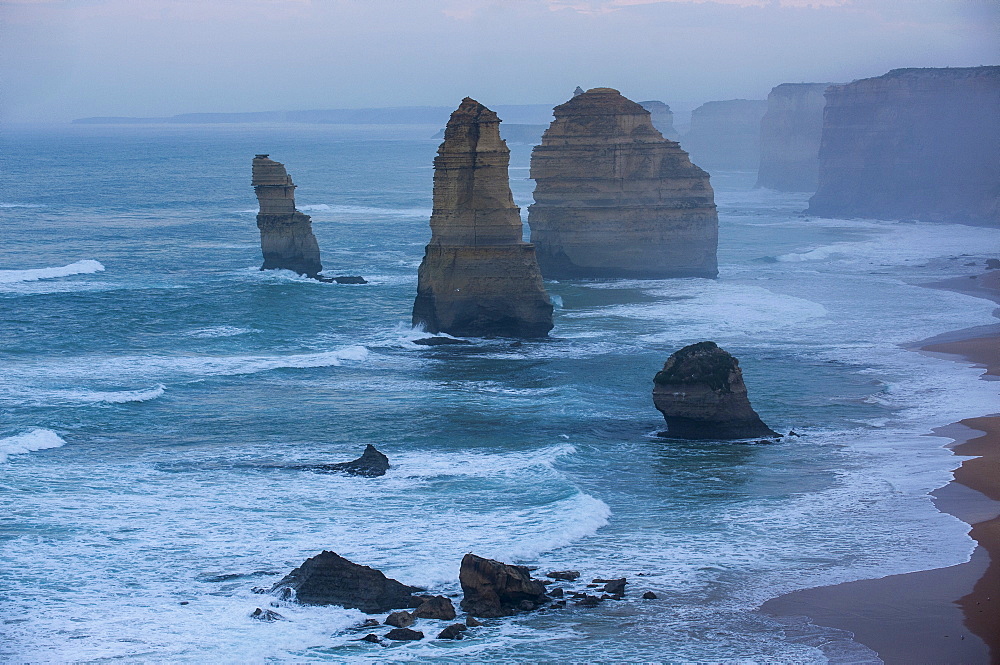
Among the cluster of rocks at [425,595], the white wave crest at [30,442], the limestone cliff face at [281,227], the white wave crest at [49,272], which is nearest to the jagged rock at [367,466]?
the white wave crest at [30,442]

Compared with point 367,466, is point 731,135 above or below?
above

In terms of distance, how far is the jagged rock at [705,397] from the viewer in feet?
88.0

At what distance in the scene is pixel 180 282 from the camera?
51.7 meters

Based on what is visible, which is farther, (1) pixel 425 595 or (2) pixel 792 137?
(2) pixel 792 137

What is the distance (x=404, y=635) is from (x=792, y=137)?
395 feet

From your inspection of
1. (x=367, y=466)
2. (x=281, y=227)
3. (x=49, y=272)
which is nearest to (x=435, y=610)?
(x=367, y=466)

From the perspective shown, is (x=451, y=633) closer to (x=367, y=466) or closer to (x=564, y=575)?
(x=564, y=575)

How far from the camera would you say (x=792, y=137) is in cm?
12962

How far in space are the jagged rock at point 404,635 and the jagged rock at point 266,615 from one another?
160 cm

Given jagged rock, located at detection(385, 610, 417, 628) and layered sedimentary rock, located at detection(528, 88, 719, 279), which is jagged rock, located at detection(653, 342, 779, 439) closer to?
jagged rock, located at detection(385, 610, 417, 628)

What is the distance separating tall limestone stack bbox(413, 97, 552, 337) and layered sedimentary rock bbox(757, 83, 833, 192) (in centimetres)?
9257

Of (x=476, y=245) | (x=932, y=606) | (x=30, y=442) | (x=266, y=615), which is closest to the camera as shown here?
(x=266, y=615)

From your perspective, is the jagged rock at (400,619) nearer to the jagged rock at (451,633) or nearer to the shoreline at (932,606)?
the jagged rock at (451,633)

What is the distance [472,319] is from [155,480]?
17264 millimetres
